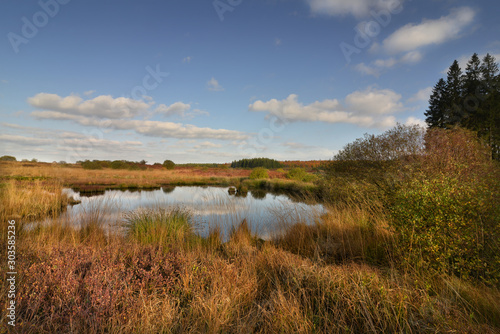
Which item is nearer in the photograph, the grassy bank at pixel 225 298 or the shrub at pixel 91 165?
the grassy bank at pixel 225 298

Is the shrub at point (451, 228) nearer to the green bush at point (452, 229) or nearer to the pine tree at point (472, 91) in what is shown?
the green bush at point (452, 229)

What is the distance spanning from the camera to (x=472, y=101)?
29109 mm

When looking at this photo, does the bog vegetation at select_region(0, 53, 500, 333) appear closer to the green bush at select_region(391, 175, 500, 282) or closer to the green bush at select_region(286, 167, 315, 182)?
the green bush at select_region(391, 175, 500, 282)

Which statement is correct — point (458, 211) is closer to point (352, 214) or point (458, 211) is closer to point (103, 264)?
point (352, 214)

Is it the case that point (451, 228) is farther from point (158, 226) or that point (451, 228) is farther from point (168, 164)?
point (168, 164)

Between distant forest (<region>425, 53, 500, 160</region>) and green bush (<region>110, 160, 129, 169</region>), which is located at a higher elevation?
distant forest (<region>425, 53, 500, 160</region>)

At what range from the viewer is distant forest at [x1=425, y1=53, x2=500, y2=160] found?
993 inches

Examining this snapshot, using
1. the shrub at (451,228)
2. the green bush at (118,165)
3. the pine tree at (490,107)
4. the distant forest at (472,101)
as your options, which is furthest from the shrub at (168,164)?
the shrub at (451,228)

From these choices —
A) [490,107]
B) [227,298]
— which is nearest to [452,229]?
[227,298]

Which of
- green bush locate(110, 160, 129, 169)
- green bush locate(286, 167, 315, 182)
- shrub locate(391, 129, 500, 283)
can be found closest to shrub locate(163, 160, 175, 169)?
green bush locate(110, 160, 129, 169)

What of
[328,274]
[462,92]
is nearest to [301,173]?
[462,92]

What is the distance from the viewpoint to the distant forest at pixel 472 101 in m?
25.2

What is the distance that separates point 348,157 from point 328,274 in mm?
9973

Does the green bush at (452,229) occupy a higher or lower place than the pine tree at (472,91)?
lower
